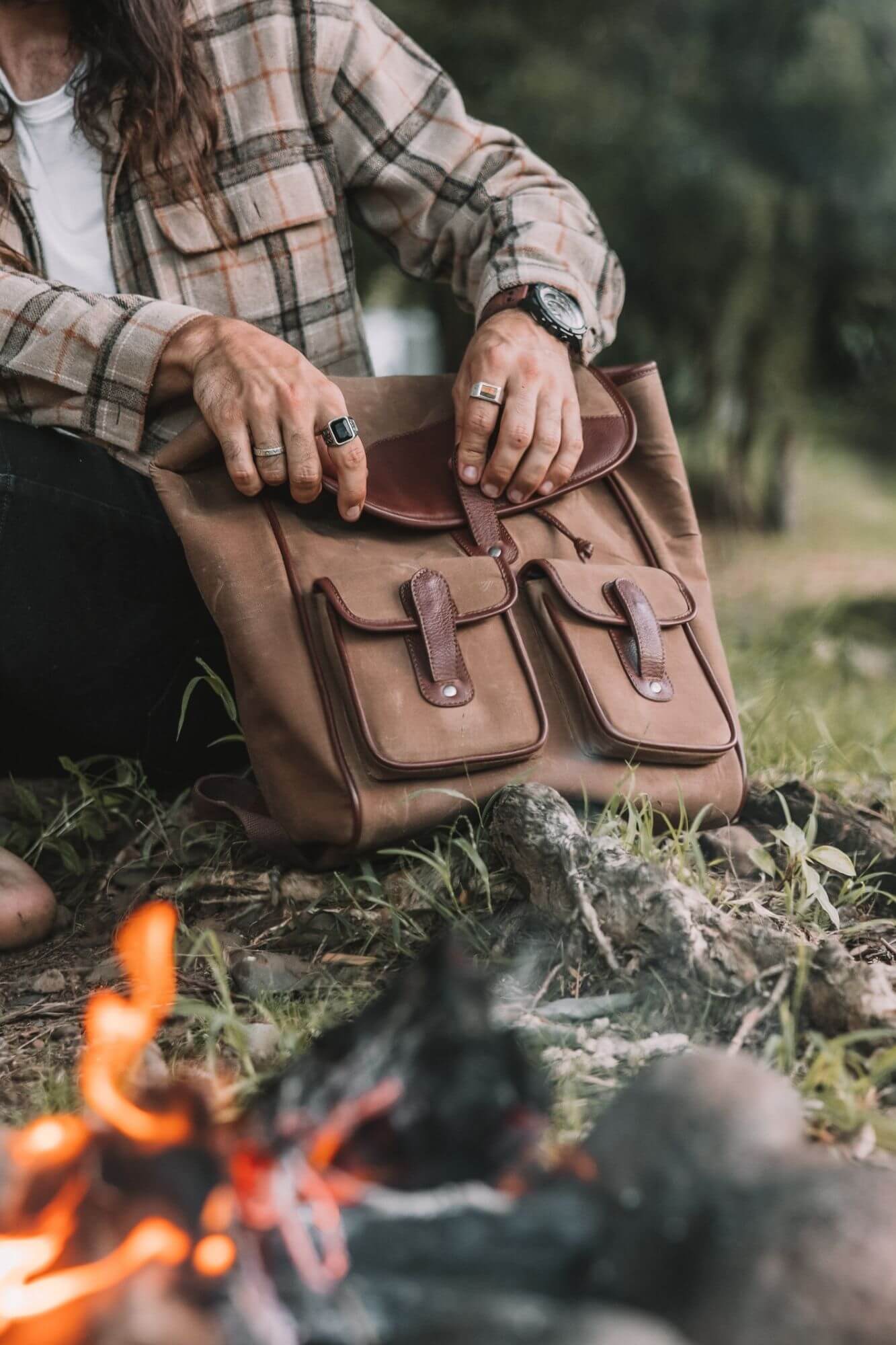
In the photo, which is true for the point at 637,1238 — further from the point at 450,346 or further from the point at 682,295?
the point at 450,346

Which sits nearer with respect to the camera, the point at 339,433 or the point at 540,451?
the point at 339,433

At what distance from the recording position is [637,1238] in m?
0.74

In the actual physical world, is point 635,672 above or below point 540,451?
below

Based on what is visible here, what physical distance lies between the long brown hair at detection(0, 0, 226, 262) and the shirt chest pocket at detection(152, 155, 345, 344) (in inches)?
1.3

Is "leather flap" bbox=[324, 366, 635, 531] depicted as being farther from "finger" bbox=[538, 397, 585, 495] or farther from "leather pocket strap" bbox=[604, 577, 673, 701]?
"leather pocket strap" bbox=[604, 577, 673, 701]

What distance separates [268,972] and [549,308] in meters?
1.04

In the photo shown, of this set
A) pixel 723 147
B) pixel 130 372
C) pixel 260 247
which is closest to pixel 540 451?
pixel 130 372

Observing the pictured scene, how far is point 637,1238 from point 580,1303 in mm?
59

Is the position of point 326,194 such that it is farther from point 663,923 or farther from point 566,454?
point 663,923

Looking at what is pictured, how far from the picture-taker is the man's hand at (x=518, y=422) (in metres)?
1.60

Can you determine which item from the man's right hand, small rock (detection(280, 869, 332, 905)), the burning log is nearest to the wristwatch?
the man's right hand

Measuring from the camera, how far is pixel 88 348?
5.23ft

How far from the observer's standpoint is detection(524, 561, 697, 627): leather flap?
1.54m

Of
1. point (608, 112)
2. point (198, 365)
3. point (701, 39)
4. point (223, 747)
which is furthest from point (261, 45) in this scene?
point (701, 39)
